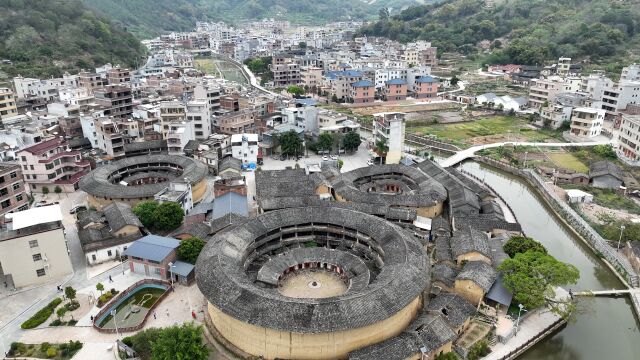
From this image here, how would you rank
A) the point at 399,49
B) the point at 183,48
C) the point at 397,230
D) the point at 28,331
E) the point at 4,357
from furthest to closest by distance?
1. the point at 183,48
2. the point at 399,49
3. the point at 397,230
4. the point at 28,331
5. the point at 4,357

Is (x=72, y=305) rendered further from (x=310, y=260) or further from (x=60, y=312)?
(x=310, y=260)

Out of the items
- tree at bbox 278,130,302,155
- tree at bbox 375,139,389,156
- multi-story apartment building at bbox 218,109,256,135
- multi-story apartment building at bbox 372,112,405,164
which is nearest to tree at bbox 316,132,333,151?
tree at bbox 278,130,302,155

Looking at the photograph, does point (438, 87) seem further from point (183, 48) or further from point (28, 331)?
point (183, 48)

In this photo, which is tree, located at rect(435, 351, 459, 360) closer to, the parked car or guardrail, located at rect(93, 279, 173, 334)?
guardrail, located at rect(93, 279, 173, 334)

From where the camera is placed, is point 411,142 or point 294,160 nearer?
point 294,160

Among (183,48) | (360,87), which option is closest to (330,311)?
(360,87)

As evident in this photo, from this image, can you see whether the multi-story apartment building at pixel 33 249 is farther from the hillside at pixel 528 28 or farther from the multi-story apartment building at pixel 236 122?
the hillside at pixel 528 28
